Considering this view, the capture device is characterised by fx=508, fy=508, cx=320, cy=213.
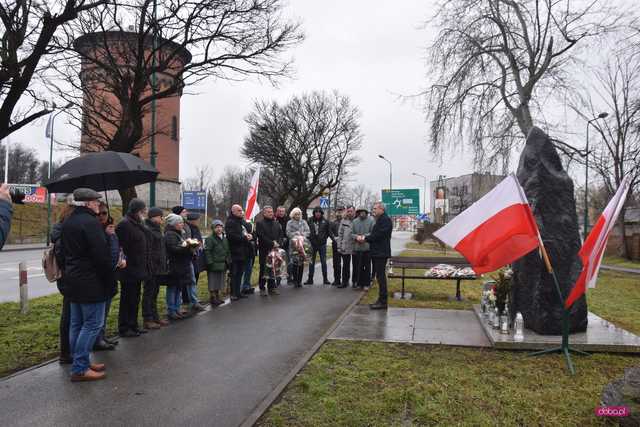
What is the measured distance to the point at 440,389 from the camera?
490cm

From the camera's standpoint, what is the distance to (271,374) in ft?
17.9

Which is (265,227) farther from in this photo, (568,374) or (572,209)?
(568,374)

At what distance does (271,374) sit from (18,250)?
29593 mm

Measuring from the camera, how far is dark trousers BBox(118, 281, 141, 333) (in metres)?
7.20

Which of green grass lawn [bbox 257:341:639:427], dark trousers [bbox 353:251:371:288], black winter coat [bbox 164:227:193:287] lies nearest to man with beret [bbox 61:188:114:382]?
green grass lawn [bbox 257:341:639:427]

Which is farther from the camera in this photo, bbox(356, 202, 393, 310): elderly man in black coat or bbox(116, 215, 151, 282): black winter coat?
bbox(356, 202, 393, 310): elderly man in black coat

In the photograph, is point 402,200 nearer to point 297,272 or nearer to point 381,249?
point 297,272

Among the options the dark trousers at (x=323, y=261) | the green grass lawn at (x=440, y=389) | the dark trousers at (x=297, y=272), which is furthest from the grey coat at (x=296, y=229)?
the green grass lawn at (x=440, y=389)

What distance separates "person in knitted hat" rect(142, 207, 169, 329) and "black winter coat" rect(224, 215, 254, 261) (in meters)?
2.47

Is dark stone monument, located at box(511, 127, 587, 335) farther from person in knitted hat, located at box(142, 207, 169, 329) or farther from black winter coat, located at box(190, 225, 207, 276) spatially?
black winter coat, located at box(190, 225, 207, 276)

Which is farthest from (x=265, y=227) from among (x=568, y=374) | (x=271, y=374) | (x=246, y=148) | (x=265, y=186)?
(x=265, y=186)

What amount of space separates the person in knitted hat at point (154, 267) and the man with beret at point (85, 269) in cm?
210

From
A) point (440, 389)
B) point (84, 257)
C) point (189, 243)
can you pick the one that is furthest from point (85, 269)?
point (440, 389)

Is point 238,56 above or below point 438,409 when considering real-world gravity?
above
